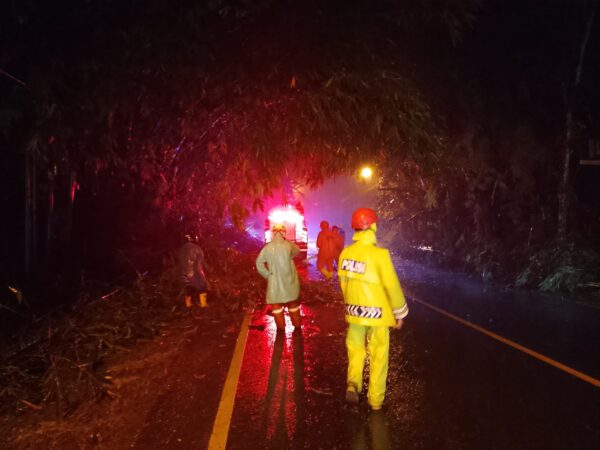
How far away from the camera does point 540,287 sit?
40.8 ft

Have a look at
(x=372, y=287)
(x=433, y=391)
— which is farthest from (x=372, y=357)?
(x=433, y=391)

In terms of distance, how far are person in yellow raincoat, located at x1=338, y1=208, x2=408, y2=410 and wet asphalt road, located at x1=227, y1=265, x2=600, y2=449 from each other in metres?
0.41

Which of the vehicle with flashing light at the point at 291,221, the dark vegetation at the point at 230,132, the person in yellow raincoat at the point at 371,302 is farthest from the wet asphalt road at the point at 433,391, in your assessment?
the vehicle with flashing light at the point at 291,221

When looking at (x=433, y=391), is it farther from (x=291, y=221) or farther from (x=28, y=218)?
(x=291, y=221)

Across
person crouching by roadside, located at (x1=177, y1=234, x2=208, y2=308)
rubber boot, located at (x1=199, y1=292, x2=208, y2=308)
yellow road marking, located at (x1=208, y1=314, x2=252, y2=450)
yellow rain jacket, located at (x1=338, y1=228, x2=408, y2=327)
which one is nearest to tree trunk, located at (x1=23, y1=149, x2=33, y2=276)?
person crouching by roadside, located at (x1=177, y1=234, x2=208, y2=308)

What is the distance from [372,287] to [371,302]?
15 centimetres

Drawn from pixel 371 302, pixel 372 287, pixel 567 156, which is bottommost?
pixel 371 302

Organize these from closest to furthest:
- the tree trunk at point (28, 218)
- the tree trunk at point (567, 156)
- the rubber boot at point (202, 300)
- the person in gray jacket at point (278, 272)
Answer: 1. the person in gray jacket at point (278, 272)
2. the tree trunk at point (28, 218)
3. the rubber boot at point (202, 300)
4. the tree trunk at point (567, 156)

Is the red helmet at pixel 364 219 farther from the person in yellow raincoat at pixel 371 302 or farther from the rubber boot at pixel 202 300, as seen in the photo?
the rubber boot at pixel 202 300

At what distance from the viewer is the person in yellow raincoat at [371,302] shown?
14.7 feet

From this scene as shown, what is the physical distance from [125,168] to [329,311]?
19.0 feet

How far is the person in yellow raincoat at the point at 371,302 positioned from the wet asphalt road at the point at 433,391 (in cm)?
41

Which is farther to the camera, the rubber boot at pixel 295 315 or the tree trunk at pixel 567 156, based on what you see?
the tree trunk at pixel 567 156

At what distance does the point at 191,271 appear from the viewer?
9.38m
